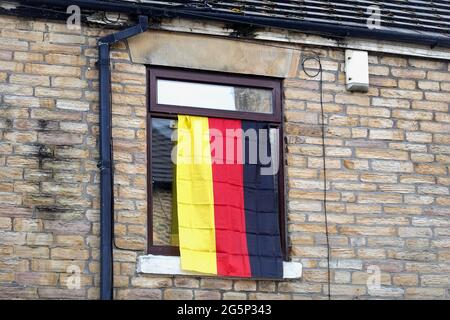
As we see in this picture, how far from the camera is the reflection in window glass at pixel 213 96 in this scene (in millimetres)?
10477

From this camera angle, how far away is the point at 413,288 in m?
10.6

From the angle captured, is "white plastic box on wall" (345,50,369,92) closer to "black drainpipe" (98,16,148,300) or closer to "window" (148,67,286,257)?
"window" (148,67,286,257)

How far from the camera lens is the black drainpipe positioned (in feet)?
31.9

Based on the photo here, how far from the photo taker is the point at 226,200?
10312mm

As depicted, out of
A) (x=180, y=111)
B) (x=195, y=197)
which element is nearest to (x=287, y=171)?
(x=195, y=197)

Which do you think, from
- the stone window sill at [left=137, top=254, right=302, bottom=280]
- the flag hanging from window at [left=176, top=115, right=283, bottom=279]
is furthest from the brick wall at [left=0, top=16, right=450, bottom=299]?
the flag hanging from window at [left=176, top=115, right=283, bottom=279]

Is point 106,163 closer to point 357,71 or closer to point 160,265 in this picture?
point 160,265

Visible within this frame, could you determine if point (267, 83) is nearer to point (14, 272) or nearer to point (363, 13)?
point (363, 13)

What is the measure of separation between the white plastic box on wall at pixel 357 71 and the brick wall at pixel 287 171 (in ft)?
0.25

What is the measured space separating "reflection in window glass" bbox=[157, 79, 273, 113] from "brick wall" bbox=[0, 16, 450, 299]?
192 mm

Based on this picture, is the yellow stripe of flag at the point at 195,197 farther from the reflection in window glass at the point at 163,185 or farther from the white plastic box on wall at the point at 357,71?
the white plastic box on wall at the point at 357,71

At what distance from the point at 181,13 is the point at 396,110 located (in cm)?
224

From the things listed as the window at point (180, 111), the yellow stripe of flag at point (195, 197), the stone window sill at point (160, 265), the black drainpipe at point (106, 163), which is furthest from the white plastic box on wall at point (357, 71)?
the stone window sill at point (160, 265)

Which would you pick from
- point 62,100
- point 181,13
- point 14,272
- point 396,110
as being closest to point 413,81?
point 396,110
